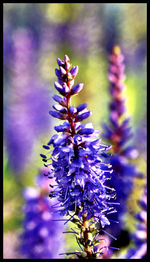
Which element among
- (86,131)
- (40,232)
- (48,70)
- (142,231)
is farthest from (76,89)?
(48,70)

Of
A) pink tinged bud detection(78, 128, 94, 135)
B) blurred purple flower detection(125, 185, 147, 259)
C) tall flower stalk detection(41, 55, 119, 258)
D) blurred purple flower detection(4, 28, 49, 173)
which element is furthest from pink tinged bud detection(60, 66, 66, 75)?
blurred purple flower detection(4, 28, 49, 173)

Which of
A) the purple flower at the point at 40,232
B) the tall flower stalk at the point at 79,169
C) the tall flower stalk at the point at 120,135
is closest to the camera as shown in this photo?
the tall flower stalk at the point at 79,169

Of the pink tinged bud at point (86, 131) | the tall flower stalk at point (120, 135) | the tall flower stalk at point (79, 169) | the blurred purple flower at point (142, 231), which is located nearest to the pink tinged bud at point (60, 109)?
the tall flower stalk at point (79, 169)

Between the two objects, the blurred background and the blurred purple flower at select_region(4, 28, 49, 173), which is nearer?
the blurred background

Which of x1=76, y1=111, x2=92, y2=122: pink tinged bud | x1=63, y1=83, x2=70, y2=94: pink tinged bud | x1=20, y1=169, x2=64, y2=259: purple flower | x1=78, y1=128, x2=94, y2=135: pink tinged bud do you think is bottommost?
x1=20, y1=169, x2=64, y2=259: purple flower

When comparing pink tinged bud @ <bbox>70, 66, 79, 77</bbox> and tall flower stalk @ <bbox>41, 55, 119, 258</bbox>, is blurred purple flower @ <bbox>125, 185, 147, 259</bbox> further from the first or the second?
pink tinged bud @ <bbox>70, 66, 79, 77</bbox>

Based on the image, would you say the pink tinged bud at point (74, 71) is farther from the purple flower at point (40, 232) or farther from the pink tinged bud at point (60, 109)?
the purple flower at point (40, 232)
